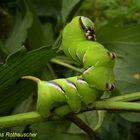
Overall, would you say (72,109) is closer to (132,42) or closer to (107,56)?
(107,56)

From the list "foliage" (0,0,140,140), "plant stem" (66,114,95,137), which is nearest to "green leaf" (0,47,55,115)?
"foliage" (0,0,140,140)

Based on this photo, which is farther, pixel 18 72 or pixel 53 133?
pixel 53 133

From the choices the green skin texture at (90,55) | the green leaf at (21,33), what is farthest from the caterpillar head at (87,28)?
the green leaf at (21,33)

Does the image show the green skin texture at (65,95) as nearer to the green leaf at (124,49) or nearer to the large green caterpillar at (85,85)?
the large green caterpillar at (85,85)

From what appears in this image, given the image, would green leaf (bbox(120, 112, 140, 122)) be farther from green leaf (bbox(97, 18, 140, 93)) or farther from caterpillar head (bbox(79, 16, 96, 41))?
caterpillar head (bbox(79, 16, 96, 41))

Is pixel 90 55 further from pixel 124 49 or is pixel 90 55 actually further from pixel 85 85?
pixel 124 49

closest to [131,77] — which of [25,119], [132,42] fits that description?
[132,42]

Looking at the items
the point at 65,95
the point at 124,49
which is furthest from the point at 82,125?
the point at 124,49

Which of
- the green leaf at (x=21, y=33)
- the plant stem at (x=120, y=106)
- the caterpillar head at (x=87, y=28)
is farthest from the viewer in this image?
the green leaf at (x=21, y=33)
